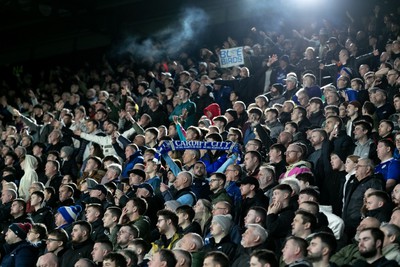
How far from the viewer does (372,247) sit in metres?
6.06

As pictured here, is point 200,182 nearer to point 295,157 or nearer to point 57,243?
point 295,157

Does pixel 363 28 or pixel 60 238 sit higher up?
pixel 363 28

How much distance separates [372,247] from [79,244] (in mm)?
3676

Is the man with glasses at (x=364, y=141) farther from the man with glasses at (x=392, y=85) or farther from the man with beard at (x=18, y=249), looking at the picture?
the man with beard at (x=18, y=249)

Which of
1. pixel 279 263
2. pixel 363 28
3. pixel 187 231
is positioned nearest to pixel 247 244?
pixel 279 263

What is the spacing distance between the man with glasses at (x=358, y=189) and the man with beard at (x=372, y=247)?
4.45 feet

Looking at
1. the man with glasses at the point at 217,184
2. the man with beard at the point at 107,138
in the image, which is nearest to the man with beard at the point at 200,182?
the man with glasses at the point at 217,184

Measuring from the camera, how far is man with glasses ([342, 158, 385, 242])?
761 centimetres

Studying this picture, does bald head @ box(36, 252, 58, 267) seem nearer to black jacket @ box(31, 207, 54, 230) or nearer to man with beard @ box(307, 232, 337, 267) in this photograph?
black jacket @ box(31, 207, 54, 230)

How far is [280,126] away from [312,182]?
2.63 m

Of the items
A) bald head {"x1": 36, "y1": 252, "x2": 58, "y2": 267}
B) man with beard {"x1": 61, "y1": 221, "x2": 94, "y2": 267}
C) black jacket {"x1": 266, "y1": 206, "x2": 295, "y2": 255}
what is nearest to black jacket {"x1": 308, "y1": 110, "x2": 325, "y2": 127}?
black jacket {"x1": 266, "y1": 206, "x2": 295, "y2": 255}

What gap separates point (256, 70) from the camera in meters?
14.4

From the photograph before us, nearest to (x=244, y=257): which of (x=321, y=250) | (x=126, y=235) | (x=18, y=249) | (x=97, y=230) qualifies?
(x=321, y=250)

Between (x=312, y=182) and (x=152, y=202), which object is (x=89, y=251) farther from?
(x=312, y=182)
